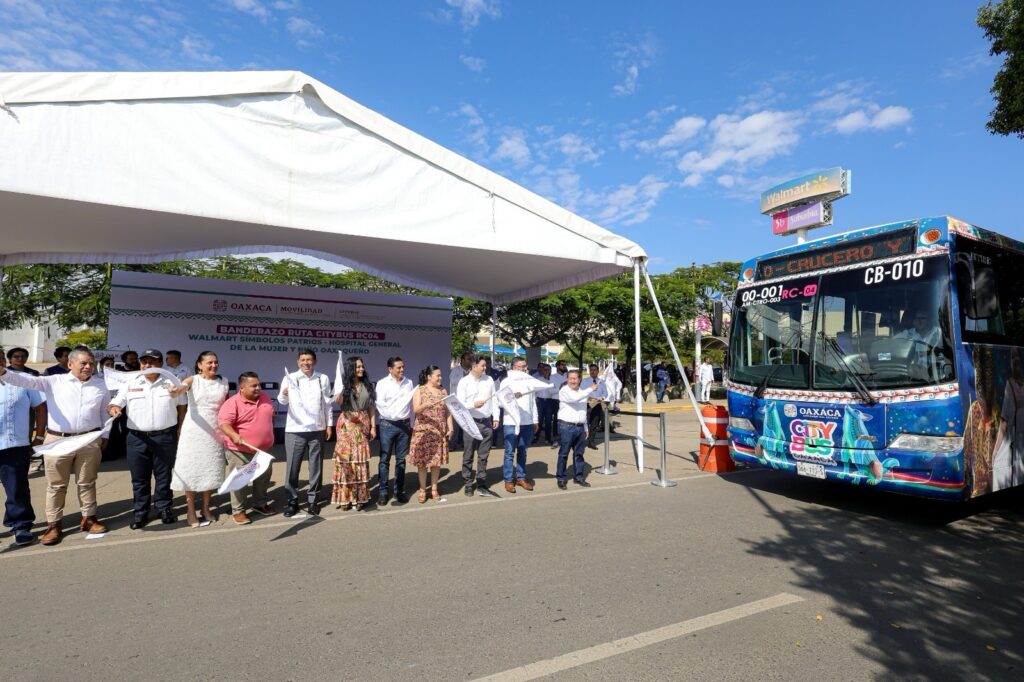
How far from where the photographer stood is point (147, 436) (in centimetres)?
543

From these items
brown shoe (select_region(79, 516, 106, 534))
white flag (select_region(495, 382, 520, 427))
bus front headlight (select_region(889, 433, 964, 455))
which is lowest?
brown shoe (select_region(79, 516, 106, 534))

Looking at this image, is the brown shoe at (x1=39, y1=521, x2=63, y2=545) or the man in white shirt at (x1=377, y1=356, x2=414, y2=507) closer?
the brown shoe at (x1=39, y1=521, x2=63, y2=545)

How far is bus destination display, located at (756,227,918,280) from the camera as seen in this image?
5.69 metres

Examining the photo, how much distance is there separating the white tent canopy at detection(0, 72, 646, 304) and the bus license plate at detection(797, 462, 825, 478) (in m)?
3.81

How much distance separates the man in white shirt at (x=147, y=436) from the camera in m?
5.39

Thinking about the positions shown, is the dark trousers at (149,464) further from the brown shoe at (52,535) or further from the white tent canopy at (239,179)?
the white tent canopy at (239,179)

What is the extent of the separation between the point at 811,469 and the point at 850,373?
1.12 m

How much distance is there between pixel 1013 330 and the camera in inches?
241

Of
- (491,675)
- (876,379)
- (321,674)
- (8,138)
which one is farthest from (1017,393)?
(8,138)

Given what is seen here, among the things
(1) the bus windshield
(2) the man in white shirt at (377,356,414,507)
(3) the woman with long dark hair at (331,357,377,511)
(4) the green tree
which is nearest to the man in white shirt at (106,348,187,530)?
(3) the woman with long dark hair at (331,357,377,511)

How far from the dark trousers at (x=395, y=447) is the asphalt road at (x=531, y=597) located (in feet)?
1.16

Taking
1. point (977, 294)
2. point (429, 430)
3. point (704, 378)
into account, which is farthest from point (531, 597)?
point (704, 378)

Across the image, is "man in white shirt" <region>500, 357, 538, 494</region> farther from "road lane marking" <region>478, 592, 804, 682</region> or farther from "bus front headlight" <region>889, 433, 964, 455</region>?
"bus front headlight" <region>889, 433, 964, 455</region>

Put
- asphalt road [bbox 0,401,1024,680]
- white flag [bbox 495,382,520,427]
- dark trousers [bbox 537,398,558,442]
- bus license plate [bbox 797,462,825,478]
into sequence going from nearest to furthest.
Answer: asphalt road [bbox 0,401,1024,680] → bus license plate [bbox 797,462,825,478] → white flag [bbox 495,382,520,427] → dark trousers [bbox 537,398,558,442]
